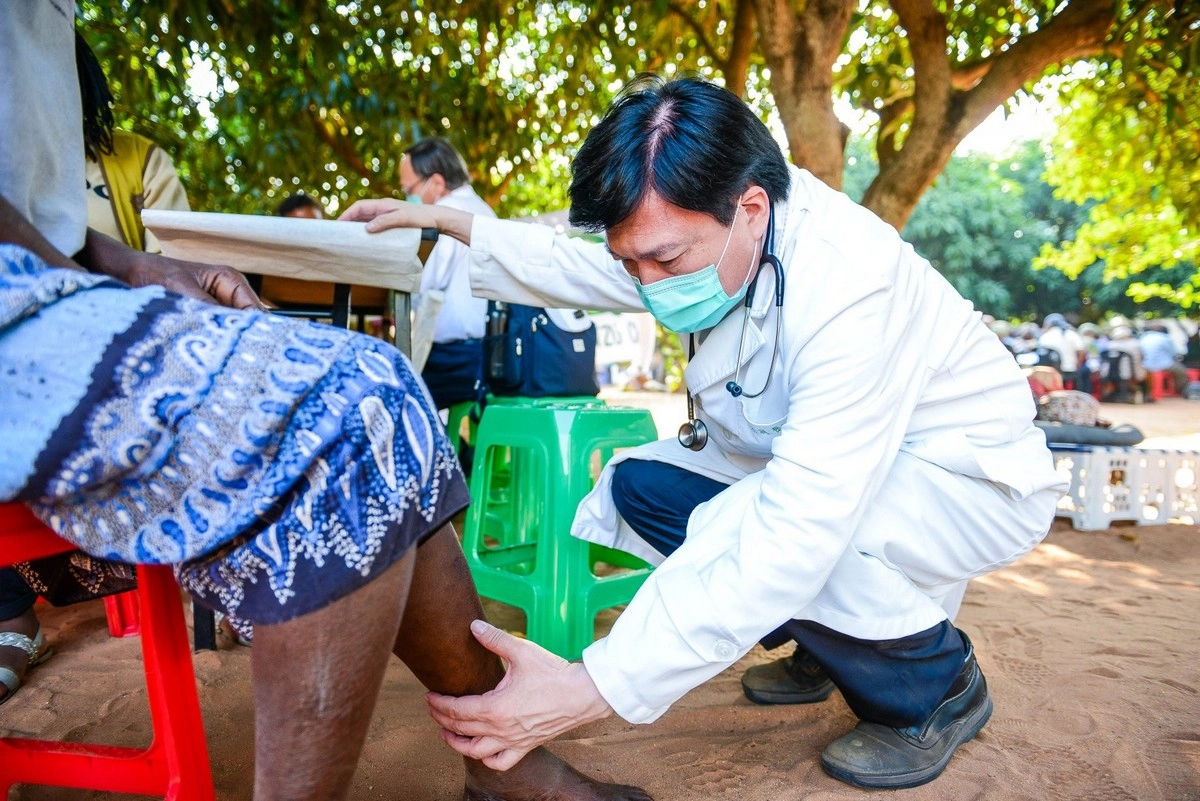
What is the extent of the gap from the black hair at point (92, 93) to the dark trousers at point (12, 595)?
1031 mm

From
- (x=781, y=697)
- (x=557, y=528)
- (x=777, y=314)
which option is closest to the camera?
(x=777, y=314)

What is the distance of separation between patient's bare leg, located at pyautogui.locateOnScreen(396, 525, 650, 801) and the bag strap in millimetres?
2088

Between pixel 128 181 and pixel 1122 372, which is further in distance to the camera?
pixel 1122 372

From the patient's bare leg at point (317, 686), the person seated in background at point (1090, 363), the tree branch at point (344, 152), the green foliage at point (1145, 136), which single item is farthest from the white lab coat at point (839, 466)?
the person seated in background at point (1090, 363)

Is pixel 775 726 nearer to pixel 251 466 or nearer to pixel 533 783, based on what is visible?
pixel 533 783

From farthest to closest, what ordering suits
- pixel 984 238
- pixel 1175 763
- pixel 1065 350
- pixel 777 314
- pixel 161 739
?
pixel 984 238, pixel 1065 350, pixel 1175 763, pixel 777 314, pixel 161 739

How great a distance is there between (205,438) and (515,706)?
2.09 feet

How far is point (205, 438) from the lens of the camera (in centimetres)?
74

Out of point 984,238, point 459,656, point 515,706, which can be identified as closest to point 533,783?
point 515,706

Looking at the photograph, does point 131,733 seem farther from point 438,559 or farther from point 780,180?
point 780,180

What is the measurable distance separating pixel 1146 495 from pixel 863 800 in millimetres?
3355

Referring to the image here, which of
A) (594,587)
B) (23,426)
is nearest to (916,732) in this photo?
(594,587)

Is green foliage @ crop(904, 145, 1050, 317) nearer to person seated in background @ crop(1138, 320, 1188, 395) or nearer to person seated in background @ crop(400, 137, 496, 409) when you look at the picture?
person seated in background @ crop(1138, 320, 1188, 395)

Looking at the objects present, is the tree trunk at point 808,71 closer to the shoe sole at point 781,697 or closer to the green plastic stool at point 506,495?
the green plastic stool at point 506,495
